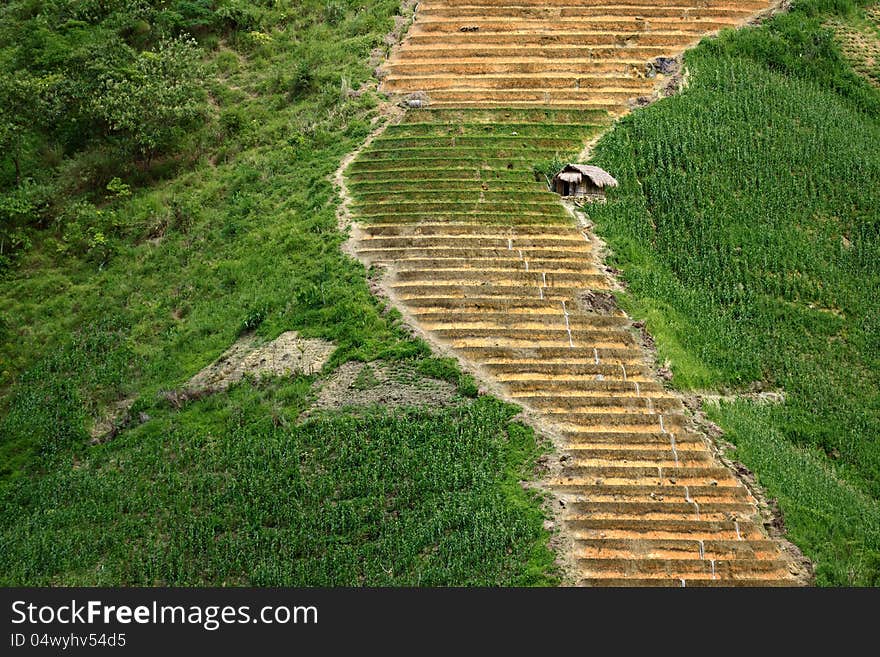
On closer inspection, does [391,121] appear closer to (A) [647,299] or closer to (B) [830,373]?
(A) [647,299]

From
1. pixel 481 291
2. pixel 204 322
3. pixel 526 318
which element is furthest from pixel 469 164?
pixel 204 322

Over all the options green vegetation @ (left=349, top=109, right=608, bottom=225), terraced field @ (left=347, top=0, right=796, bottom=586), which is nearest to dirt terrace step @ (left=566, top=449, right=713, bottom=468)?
terraced field @ (left=347, top=0, right=796, bottom=586)

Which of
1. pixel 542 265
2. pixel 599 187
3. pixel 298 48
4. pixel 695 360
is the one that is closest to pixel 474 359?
pixel 542 265

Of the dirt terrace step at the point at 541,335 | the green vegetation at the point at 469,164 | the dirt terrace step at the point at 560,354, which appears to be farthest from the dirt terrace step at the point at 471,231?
the dirt terrace step at the point at 560,354

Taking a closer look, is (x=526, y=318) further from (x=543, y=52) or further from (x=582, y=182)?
(x=543, y=52)

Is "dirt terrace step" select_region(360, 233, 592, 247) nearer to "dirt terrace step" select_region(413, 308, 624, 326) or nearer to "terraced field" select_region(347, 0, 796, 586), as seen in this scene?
"terraced field" select_region(347, 0, 796, 586)

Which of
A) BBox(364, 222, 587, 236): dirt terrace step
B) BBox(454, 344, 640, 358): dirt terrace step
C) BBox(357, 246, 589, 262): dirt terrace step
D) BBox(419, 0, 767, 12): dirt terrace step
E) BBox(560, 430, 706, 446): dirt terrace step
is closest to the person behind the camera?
BBox(560, 430, 706, 446): dirt terrace step
